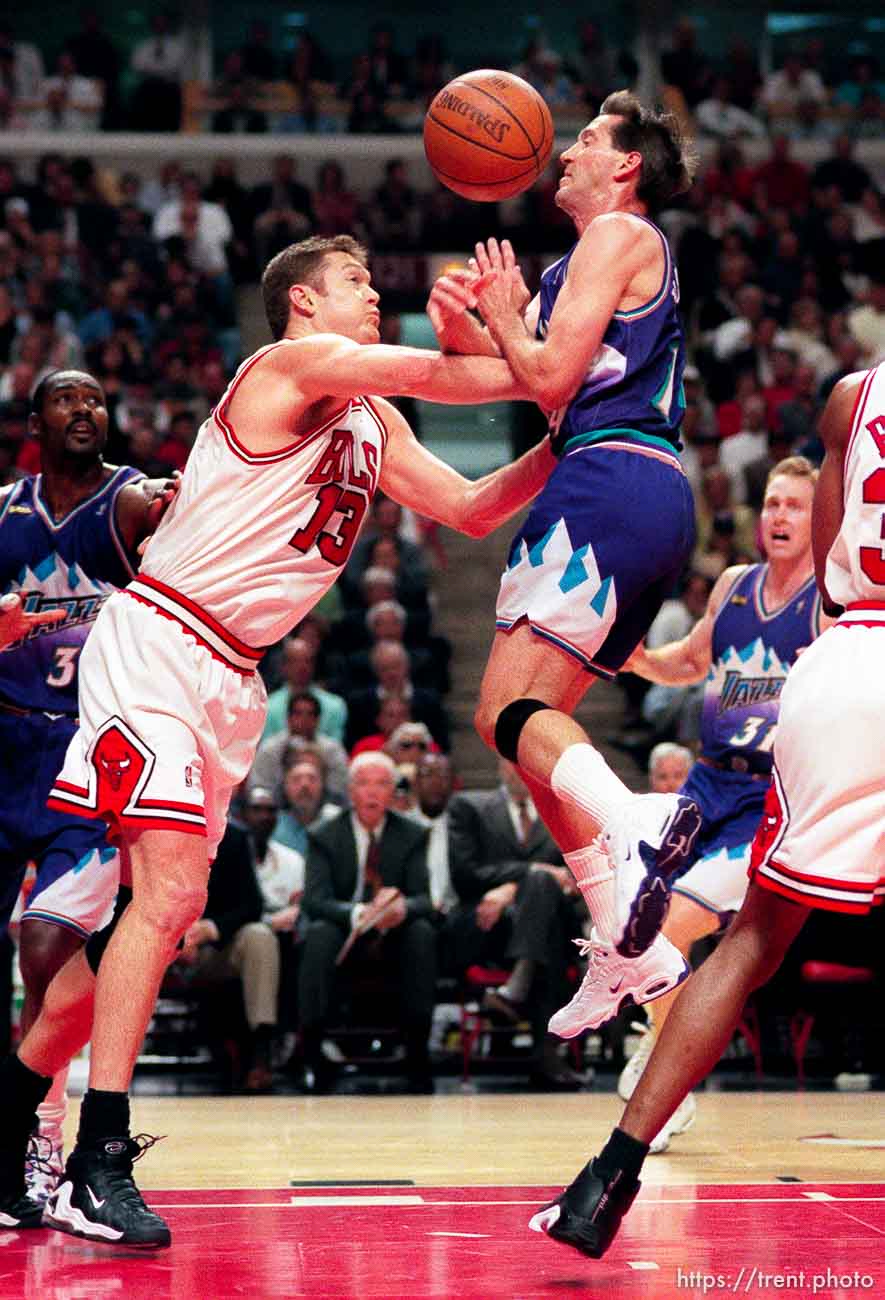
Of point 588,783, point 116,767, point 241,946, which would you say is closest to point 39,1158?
point 116,767

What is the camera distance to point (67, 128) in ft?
62.7

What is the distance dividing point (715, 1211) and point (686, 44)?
679 inches

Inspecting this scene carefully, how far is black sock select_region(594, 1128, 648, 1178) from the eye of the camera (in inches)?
160

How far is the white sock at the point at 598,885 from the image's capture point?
438cm

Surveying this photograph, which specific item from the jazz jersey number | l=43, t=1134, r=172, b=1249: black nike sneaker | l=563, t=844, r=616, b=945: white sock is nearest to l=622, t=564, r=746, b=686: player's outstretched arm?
the jazz jersey number

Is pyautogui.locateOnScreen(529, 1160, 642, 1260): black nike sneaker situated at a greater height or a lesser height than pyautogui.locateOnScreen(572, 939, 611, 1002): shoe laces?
lesser

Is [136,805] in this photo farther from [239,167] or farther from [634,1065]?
[239,167]

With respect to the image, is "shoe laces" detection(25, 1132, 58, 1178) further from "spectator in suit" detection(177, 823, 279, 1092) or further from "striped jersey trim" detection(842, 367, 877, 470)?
"spectator in suit" detection(177, 823, 279, 1092)

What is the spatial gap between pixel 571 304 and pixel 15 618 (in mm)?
1746

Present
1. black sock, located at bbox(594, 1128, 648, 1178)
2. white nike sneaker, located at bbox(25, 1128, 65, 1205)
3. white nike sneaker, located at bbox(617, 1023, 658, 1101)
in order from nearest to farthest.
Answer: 1. black sock, located at bbox(594, 1128, 648, 1178)
2. white nike sneaker, located at bbox(25, 1128, 65, 1205)
3. white nike sneaker, located at bbox(617, 1023, 658, 1101)

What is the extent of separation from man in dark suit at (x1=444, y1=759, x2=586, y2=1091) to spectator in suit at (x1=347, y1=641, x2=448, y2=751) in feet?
6.93

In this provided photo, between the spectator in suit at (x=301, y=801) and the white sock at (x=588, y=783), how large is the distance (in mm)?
6010

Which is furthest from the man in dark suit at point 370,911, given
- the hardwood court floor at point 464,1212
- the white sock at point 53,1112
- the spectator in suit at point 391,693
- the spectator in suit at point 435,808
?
the white sock at point 53,1112

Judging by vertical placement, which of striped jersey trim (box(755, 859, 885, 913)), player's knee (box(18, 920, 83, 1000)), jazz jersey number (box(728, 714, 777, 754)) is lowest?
player's knee (box(18, 920, 83, 1000))
